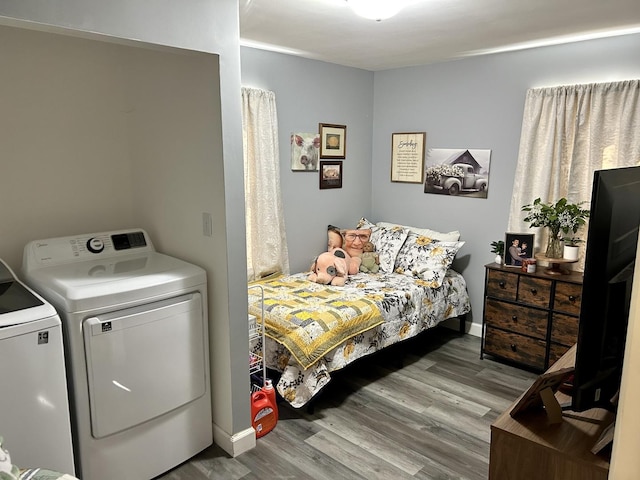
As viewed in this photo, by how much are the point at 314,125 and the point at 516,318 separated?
2233mm

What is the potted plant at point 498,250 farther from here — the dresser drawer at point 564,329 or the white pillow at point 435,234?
the dresser drawer at point 564,329

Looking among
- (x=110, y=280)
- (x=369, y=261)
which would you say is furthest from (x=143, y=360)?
(x=369, y=261)

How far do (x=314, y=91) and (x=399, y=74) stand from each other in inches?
34.8

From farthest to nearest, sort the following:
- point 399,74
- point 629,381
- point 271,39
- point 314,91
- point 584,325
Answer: point 399,74
point 314,91
point 271,39
point 584,325
point 629,381

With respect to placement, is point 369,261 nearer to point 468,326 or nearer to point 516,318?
point 468,326

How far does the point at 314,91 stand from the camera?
415 centimetres

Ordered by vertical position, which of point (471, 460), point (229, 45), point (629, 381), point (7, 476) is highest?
point (229, 45)

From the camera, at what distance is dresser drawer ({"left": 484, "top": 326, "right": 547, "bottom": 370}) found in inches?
138

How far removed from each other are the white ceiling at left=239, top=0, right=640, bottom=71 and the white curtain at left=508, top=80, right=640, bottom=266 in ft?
1.31

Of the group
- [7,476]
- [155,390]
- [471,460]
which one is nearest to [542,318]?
[471,460]

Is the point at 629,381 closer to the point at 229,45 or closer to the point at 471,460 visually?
the point at 471,460

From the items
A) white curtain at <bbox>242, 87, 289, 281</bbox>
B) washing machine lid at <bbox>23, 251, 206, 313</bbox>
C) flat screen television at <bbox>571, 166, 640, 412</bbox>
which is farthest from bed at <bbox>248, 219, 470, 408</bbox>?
flat screen television at <bbox>571, 166, 640, 412</bbox>

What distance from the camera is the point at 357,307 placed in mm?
3277

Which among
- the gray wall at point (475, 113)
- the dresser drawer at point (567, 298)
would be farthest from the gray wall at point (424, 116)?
the dresser drawer at point (567, 298)
